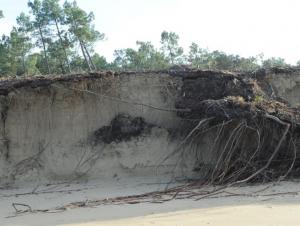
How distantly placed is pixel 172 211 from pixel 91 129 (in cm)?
453

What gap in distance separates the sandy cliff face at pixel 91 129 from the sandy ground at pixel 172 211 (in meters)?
1.24

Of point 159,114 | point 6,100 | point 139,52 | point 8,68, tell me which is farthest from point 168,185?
point 139,52

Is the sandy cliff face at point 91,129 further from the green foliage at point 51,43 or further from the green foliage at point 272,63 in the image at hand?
the green foliage at point 51,43

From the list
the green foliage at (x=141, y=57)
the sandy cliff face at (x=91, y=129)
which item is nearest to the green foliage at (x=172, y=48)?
the green foliage at (x=141, y=57)

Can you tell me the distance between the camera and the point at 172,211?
7.53m

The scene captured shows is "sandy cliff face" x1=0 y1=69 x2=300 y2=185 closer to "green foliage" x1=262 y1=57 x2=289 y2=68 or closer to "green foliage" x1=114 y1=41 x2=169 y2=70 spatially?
"green foliage" x1=262 y1=57 x2=289 y2=68

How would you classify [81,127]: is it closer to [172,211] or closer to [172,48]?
[172,211]

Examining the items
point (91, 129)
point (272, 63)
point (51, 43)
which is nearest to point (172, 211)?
point (91, 129)

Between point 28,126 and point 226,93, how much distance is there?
14.1ft

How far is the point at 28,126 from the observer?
11508mm

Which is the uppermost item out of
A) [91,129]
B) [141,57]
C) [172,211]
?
[141,57]

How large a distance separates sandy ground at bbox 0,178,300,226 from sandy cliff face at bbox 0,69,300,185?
4.05 feet

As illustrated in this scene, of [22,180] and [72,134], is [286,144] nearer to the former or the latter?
[72,134]

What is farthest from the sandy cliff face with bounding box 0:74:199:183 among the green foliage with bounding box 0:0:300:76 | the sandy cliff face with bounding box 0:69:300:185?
the green foliage with bounding box 0:0:300:76
